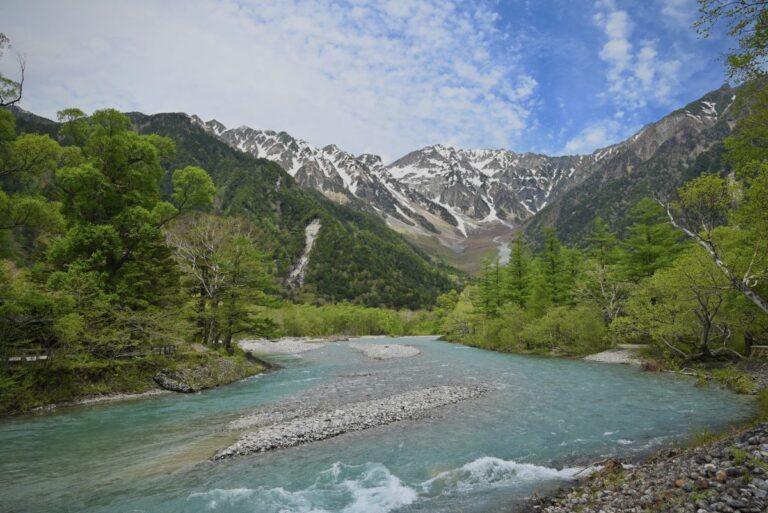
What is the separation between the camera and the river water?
1111 centimetres

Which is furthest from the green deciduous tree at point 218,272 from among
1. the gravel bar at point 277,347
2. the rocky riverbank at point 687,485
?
the rocky riverbank at point 687,485

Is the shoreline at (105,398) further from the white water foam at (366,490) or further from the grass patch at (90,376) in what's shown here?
the white water foam at (366,490)

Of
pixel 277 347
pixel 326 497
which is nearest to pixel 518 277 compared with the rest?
pixel 277 347

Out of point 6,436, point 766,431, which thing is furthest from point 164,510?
point 766,431

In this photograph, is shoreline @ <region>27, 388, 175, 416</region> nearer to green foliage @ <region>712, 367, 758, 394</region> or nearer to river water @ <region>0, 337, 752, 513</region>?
river water @ <region>0, 337, 752, 513</region>

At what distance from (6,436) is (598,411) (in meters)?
26.7

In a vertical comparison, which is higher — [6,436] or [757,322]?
[757,322]

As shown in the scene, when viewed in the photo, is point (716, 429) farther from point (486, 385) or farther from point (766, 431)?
point (486, 385)

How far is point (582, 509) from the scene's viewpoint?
28.8 feet

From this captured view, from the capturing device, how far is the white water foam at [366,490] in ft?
35.1

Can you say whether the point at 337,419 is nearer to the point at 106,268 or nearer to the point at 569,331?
the point at 106,268

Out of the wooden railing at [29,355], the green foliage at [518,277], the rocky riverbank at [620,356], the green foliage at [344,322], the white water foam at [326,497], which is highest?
the green foliage at [518,277]

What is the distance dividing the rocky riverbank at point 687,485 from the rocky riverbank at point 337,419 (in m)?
9.58

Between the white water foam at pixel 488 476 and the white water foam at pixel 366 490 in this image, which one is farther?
the white water foam at pixel 488 476
